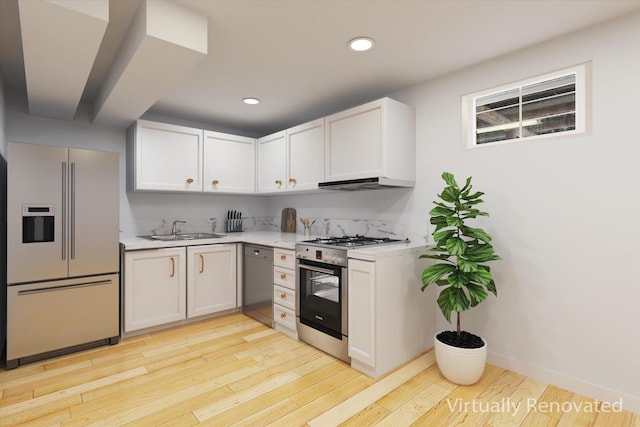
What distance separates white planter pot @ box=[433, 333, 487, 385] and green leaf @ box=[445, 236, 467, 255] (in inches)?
25.2

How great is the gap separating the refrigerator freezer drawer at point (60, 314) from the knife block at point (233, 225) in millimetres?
1615

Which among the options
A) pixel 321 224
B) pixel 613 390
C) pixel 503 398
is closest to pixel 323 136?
pixel 321 224

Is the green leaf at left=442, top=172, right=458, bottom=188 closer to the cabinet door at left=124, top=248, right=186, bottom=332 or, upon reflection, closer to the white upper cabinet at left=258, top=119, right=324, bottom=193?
the white upper cabinet at left=258, top=119, right=324, bottom=193

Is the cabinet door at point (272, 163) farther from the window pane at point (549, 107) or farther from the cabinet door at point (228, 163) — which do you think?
the window pane at point (549, 107)

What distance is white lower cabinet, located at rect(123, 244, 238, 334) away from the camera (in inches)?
118

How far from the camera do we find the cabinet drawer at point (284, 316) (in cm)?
301

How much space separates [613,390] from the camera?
1991 mm

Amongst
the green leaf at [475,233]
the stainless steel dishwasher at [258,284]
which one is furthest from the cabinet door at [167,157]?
the green leaf at [475,233]

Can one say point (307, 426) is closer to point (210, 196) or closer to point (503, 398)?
point (503, 398)

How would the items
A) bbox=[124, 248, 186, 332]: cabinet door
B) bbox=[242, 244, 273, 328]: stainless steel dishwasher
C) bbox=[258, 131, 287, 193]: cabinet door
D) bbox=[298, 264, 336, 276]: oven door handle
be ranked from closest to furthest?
bbox=[298, 264, 336, 276]: oven door handle, bbox=[124, 248, 186, 332]: cabinet door, bbox=[242, 244, 273, 328]: stainless steel dishwasher, bbox=[258, 131, 287, 193]: cabinet door

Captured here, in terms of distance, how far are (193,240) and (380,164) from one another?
6.64 ft

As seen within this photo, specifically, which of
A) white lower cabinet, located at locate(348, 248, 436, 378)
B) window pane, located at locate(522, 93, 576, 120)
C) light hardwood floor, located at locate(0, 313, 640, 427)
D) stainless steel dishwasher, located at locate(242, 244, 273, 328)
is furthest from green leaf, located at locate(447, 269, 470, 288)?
stainless steel dishwasher, located at locate(242, 244, 273, 328)

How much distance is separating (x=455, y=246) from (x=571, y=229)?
0.74 meters

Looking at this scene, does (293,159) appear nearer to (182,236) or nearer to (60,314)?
(182,236)
